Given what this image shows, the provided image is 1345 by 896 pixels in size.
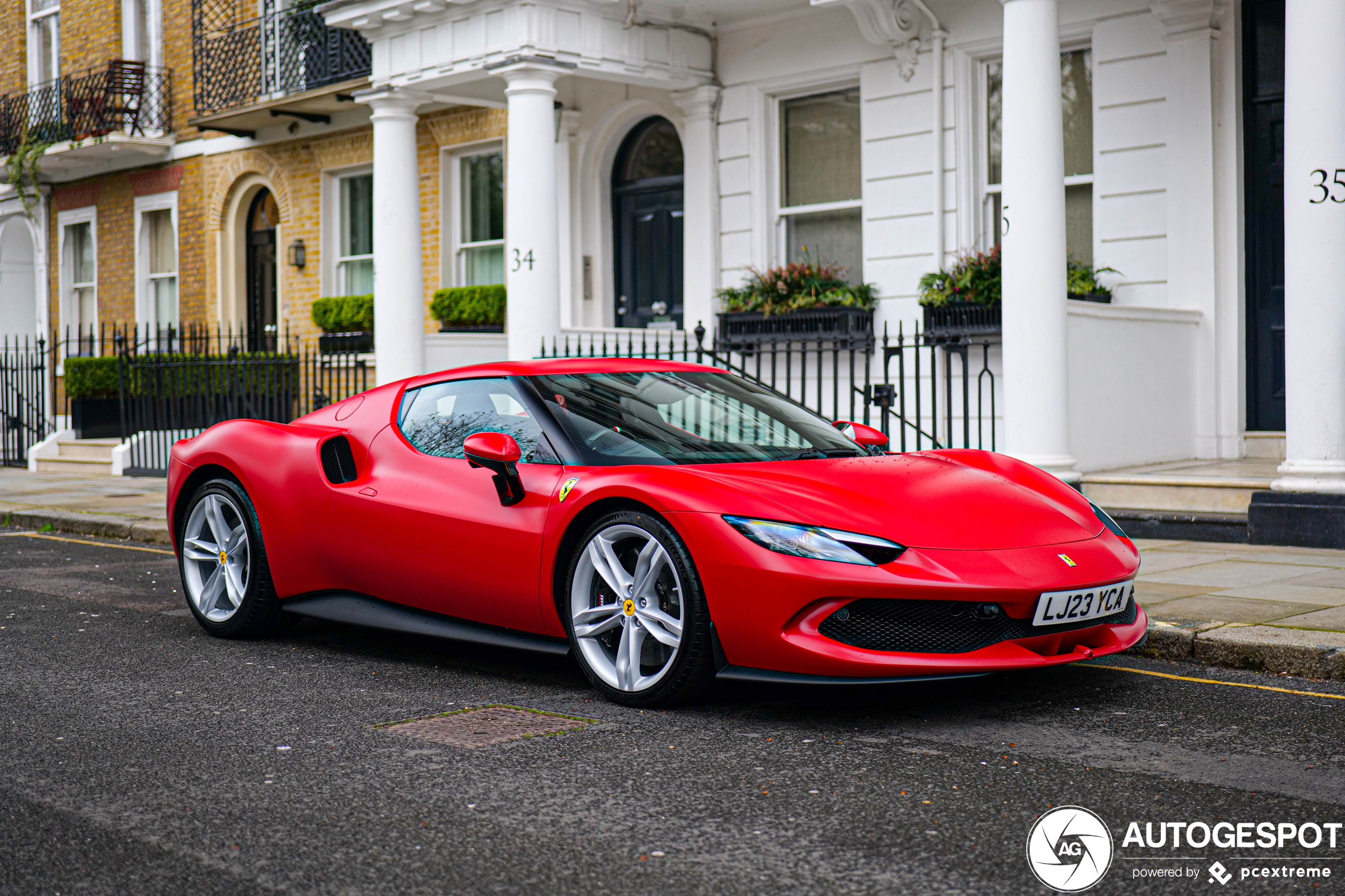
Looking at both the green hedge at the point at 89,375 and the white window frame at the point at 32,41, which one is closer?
the green hedge at the point at 89,375

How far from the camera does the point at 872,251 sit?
13.3 m

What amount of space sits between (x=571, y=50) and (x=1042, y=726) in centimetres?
940

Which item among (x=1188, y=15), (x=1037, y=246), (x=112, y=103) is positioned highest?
(x=112, y=103)

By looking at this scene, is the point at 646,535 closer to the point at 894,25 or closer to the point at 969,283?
the point at 969,283

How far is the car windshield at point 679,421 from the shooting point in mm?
5414

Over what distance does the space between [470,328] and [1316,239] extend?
407 inches

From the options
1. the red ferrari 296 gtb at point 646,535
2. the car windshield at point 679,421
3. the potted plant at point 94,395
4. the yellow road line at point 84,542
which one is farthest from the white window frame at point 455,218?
the car windshield at point 679,421

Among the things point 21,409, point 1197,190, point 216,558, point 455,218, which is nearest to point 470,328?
point 455,218

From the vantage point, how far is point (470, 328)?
54.7 ft

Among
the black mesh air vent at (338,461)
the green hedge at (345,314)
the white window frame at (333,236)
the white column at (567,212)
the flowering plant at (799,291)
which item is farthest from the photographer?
the white window frame at (333,236)

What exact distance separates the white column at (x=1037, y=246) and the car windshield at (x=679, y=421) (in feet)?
12.8

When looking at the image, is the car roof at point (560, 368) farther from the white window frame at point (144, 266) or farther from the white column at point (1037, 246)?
the white window frame at point (144, 266)

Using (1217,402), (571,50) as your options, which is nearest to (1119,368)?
(1217,402)

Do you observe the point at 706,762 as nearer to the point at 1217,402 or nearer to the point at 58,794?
the point at 58,794
